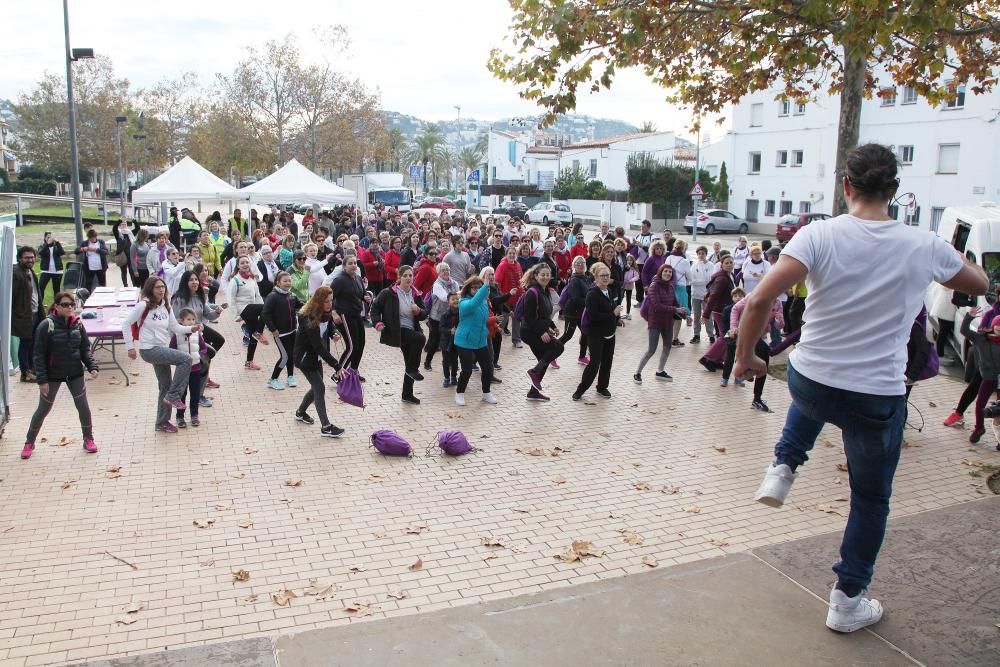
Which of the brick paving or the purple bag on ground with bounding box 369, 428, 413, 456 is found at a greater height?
the purple bag on ground with bounding box 369, 428, 413, 456

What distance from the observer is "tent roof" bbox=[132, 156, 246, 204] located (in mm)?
23156

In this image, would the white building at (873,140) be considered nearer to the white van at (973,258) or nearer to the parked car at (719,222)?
the parked car at (719,222)

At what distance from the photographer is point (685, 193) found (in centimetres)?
5344

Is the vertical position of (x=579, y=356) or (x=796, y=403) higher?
(x=796, y=403)

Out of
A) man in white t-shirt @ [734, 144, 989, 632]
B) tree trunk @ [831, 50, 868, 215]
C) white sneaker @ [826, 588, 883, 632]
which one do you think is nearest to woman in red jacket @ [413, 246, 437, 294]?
tree trunk @ [831, 50, 868, 215]

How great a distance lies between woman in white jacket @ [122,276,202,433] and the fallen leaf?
438cm

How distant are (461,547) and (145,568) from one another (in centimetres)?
224

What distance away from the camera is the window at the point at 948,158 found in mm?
37281

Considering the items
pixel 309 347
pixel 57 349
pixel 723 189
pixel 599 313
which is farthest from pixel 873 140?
pixel 57 349

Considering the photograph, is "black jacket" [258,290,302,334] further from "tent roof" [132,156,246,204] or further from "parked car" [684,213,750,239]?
"parked car" [684,213,750,239]

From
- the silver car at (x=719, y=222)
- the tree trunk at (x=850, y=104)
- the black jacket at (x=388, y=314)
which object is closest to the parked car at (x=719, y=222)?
the silver car at (x=719, y=222)

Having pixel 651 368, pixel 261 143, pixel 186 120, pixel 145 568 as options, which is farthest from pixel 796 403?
pixel 186 120

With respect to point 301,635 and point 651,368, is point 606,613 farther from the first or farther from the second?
point 651,368

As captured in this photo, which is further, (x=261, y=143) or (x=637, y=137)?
(x=637, y=137)
